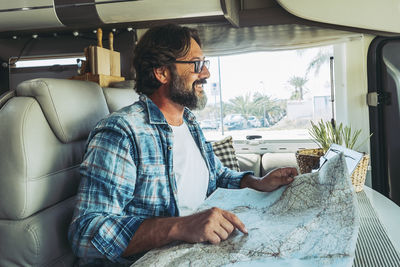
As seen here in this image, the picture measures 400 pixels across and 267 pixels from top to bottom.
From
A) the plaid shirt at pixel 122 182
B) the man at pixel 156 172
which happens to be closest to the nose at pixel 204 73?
the man at pixel 156 172

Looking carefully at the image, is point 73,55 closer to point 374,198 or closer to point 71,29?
point 71,29

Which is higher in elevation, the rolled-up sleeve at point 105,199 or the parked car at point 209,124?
the parked car at point 209,124

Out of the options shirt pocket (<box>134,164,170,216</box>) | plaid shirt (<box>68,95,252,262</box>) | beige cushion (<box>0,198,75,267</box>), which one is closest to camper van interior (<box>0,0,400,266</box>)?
beige cushion (<box>0,198,75,267</box>)

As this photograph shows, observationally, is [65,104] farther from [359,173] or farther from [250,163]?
[250,163]

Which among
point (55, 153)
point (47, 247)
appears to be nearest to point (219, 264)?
point (47, 247)

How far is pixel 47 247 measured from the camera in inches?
42.1

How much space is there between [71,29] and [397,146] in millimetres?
2409

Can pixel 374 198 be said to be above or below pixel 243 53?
below

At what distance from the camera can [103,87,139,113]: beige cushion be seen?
1.55 meters

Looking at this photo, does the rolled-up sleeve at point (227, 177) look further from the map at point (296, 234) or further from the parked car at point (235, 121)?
the parked car at point (235, 121)

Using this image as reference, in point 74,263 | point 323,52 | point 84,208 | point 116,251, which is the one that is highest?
Answer: point 323,52

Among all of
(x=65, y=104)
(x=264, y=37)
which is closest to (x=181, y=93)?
(x=65, y=104)

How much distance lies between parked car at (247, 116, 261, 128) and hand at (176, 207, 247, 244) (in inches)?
80.7

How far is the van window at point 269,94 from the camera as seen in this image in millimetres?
2645
